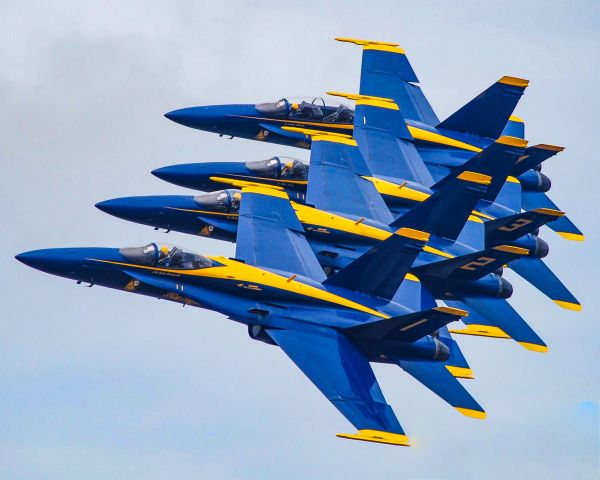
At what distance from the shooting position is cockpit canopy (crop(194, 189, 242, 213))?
193ft

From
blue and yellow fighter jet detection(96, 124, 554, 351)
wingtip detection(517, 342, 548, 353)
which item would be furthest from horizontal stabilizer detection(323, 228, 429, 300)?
wingtip detection(517, 342, 548, 353)

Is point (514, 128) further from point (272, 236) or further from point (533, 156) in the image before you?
point (272, 236)

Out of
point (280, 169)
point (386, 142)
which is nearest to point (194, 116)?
point (280, 169)

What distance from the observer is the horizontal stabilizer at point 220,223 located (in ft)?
193

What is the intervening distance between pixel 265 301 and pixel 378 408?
4907 mm

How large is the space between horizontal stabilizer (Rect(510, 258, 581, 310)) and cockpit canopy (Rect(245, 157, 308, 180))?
840 centimetres

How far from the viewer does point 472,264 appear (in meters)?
57.0

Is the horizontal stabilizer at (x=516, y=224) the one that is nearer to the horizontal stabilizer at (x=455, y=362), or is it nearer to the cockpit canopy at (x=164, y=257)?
the horizontal stabilizer at (x=455, y=362)

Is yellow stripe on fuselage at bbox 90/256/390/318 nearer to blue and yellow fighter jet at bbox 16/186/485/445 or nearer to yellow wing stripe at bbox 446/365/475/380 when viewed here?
blue and yellow fighter jet at bbox 16/186/485/445

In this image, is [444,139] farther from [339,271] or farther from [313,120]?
[339,271]

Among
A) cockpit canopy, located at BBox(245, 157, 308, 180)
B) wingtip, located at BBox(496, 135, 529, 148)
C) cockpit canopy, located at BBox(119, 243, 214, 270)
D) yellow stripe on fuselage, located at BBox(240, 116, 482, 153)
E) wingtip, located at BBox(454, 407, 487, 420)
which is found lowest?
wingtip, located at BBox(454, 407, 487, 420)

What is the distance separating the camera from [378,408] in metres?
51.9

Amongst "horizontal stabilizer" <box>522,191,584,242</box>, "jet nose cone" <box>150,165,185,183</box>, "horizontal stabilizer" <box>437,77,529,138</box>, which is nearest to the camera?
"jet nose cone" <box>150,165,185,183</box>

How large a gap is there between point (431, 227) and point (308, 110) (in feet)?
32.9
